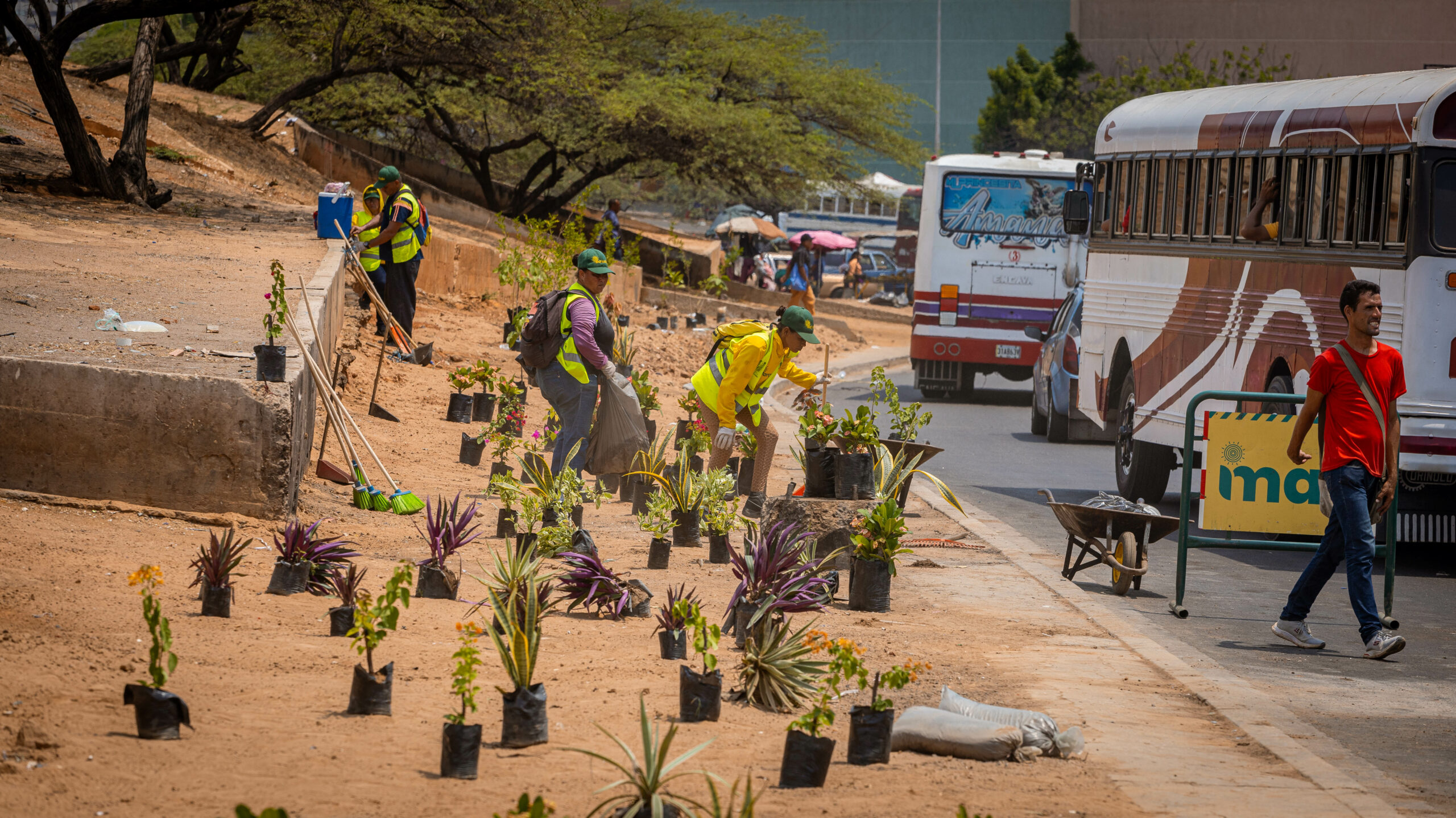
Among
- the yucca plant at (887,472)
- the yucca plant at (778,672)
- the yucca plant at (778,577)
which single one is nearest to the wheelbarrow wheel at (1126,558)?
the yucca plant at (887,472)

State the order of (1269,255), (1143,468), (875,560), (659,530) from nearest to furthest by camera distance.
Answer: (875,560) → (659,530) → (1269,255) → (1143,468)

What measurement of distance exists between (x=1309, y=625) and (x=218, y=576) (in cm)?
569

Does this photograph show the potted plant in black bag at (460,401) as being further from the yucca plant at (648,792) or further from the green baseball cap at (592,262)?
the yucca plant at (648,792)

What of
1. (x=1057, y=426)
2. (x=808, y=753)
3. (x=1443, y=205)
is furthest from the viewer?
(x=1057, y=426)

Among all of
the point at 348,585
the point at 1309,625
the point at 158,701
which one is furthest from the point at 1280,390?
the point at 158,701

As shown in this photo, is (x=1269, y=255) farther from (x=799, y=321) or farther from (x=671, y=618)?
(x=671, y=618)

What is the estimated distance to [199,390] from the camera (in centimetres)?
735

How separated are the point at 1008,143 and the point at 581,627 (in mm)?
53906

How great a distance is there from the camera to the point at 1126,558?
28.2 ft

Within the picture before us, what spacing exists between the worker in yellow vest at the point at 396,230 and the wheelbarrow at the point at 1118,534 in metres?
8.02

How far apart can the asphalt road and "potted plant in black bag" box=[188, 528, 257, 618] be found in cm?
438

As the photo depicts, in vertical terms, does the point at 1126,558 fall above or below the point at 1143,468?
below

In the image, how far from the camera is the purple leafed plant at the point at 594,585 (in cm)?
675

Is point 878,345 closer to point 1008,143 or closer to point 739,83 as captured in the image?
point 739,83
